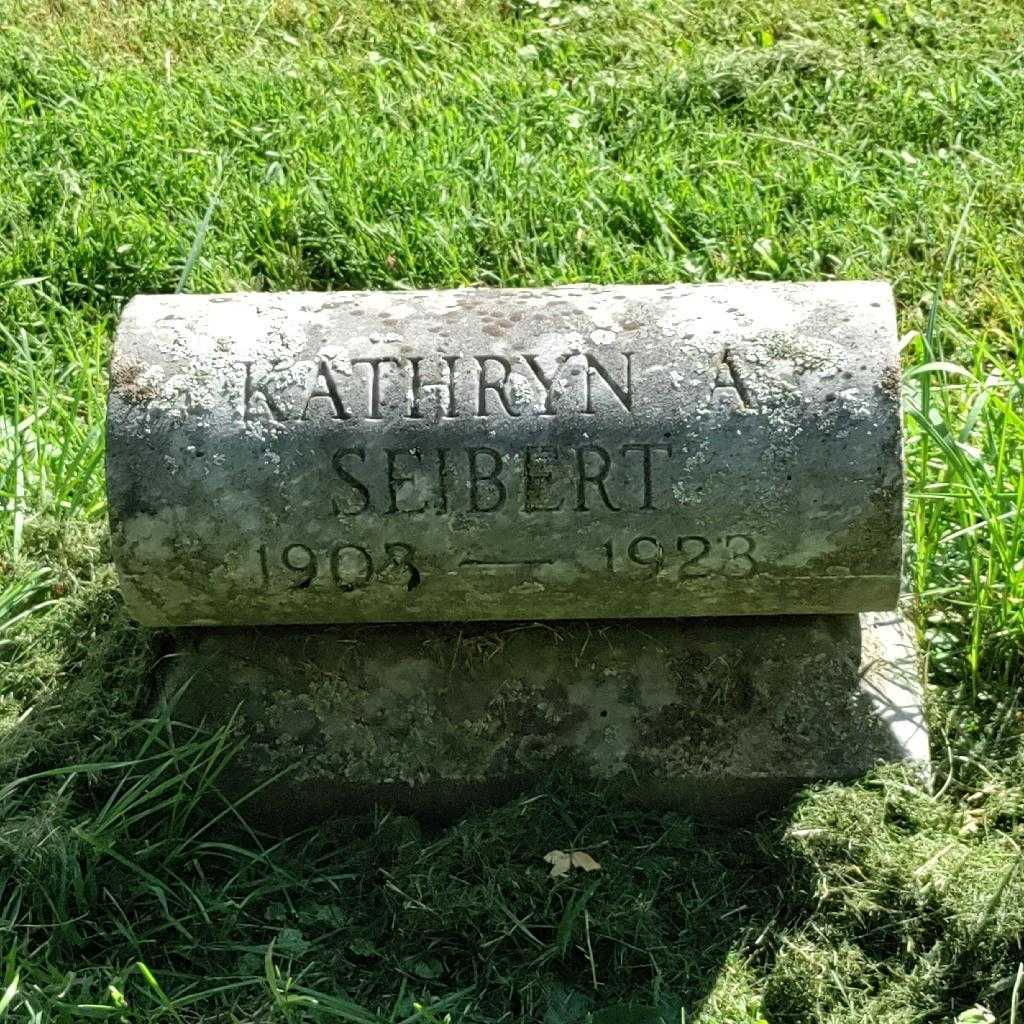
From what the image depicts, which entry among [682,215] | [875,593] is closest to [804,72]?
[682,215]

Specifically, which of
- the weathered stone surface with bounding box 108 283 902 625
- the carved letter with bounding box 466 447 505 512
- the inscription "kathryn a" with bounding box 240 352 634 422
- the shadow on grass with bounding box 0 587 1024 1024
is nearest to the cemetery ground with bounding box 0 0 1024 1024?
the shadow on grass with bounding box 0 587 1024 1024

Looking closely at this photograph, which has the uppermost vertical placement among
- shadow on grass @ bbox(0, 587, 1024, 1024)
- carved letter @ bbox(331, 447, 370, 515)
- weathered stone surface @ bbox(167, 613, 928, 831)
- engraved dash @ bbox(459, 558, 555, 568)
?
carved letter @ bbox(331, 447, 370, 515)

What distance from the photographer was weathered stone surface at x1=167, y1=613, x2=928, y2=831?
120 inches

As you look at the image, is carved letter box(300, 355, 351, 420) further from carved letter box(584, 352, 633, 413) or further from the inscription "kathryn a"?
carved letter box(584, 352, 633, 413)

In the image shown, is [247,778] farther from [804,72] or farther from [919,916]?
[804,72]

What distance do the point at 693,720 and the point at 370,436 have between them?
87cm

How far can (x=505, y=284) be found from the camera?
14.1 feet

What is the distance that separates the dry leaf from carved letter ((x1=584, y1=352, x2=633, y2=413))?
32.8 inches

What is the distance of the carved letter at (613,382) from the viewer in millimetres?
2811

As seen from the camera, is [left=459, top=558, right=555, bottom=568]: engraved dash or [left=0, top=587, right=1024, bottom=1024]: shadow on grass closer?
[left=0, top=587, right=1024, bottom=1024]: shadow on grass

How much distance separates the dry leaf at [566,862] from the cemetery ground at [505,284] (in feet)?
0.11

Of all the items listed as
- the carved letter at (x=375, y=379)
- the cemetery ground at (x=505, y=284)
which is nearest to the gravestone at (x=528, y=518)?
the carved letter at (x=375, y=379)

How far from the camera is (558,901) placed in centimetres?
285

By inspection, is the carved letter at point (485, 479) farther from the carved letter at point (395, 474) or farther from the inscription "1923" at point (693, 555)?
the inscription "1923" at point (693, 555)
